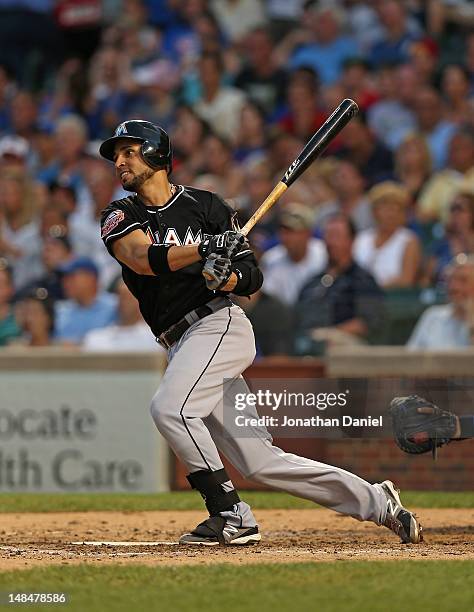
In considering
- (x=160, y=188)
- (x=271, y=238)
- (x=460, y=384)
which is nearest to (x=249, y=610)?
(x=160, y=188)

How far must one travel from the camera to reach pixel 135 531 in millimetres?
7293

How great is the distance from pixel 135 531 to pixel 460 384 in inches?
109

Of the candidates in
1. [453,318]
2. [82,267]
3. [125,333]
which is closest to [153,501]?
[125,333]

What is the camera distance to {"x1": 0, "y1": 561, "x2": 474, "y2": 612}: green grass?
4625mm

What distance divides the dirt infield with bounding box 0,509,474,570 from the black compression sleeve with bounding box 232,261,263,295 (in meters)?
1.17

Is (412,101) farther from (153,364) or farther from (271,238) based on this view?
(153,364)

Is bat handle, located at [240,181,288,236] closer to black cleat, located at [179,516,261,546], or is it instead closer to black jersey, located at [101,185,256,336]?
black jersey, located at [101,185,256,336]

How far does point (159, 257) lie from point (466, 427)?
1.82m

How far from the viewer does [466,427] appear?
21.9ft

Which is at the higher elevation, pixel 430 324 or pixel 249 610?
pixel 430 324

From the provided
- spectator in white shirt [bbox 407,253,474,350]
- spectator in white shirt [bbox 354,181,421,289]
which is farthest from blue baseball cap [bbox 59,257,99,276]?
spectator in white shirt [bbox 407,253,474,350]

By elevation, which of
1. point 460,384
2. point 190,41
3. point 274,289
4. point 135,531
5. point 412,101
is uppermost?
point 190,41

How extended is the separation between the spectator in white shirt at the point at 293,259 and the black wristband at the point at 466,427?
417 cm

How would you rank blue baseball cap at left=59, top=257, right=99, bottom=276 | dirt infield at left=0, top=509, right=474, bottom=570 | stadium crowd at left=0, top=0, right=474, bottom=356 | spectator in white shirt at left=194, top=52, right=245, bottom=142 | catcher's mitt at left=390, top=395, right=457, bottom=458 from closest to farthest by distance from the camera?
dirt infield at left=0, top=509, right=474, bottom=570, catcher's mitt at left=390, top=395, right=457, bottom=458, stadium crowd at left=0, top=0, right=474, bottom=356, blue baseball cap at left=59, top=257, right=99, bottom=276, spectator in white shirt at left=194, top=52, right=245, bottom=142
